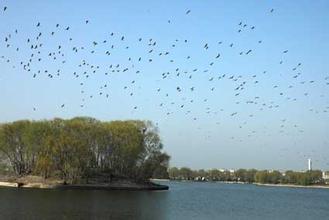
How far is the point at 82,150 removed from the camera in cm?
10306

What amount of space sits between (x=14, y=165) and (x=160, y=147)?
3134cm

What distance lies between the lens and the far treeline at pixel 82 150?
336 feet

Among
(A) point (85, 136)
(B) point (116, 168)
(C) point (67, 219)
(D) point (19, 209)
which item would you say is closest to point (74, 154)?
(A) point (85, 136)

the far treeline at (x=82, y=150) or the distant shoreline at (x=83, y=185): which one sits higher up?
the far treeline at (x=82, y=150)

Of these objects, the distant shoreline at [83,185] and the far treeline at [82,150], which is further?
the far treeline at [82,150]

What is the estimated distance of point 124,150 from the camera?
353ft

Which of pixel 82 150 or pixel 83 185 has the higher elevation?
pixel 82 150

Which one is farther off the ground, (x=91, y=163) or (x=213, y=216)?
(x=91, y=163)

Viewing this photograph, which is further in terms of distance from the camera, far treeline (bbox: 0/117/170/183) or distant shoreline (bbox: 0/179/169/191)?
far treeline (bbox: 0/117/170/183)

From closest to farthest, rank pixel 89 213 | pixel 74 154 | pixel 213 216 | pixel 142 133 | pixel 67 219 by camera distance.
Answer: pixel 67 219, pixel 89 213, pixel 213 216, pixel 74 154, pixel 142 133

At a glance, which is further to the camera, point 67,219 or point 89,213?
point 89,213

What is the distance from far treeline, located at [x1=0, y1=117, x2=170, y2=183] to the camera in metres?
102

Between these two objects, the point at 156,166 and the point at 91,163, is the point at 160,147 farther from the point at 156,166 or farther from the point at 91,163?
the point at 91,163

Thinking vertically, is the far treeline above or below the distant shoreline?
above
